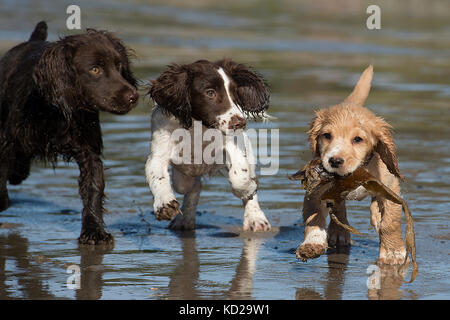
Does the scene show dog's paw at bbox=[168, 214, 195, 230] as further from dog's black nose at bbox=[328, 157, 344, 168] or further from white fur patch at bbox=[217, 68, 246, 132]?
dog's black nose at bbox=[328, 157, 344, 168]

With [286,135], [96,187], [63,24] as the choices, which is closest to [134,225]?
[96,187]

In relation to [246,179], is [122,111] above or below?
above

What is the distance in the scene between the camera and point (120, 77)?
6.92 m

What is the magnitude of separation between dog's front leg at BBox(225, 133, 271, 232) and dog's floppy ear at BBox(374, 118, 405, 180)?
41.9 inches

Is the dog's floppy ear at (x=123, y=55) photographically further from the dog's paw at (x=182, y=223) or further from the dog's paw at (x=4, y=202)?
the dog's paw at (x=4, y=202)

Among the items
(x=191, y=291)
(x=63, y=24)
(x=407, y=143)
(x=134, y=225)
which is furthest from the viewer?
(x=63, y=24)

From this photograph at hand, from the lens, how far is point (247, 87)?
7277 mm

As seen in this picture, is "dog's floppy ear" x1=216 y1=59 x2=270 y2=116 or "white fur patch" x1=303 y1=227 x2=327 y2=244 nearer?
"white fur patch" x1=303 y1=227 x2=327 y2=244

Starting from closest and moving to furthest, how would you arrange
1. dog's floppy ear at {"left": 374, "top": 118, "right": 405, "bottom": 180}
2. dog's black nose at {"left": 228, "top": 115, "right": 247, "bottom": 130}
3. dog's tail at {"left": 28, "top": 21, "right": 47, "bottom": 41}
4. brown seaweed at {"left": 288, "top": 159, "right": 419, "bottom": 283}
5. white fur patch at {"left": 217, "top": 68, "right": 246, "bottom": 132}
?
brown seaweed at {"left": 288, "top": 159, "right": 419, "bottom": 283}, dog's floppy ear at {"left": 374, "top": 118, "right": 405, "bottom": 180}, dog's black nose at {"left": 228, "top": 115, "right": 247, "bottom": 130}, white fur patch at {"left": 217, "top": 68, "right": 246, "bottom": 132}, dog's tail at {"left": 28, "top": 21, "right": 47, "bottom": 41}

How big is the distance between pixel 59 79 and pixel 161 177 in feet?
3.21

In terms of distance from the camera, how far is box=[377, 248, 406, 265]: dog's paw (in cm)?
621

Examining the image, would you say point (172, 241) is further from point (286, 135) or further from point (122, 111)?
point (286, 135)

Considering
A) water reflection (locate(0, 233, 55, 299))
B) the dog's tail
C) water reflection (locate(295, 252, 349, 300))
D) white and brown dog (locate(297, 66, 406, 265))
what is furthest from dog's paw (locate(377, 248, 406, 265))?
the dog's tail

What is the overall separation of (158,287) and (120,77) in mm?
1884
